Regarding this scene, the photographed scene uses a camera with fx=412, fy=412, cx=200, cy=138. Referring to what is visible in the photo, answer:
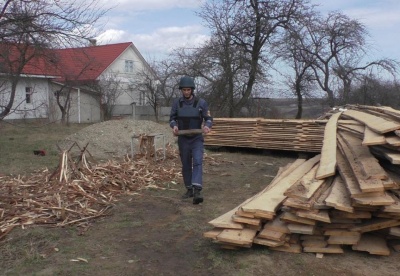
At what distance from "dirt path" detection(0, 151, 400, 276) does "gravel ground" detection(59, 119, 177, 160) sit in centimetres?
590

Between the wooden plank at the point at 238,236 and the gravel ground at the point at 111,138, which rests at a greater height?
the gravel ground at the point at 111,138

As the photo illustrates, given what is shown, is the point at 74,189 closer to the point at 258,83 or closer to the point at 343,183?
the point at 343,183

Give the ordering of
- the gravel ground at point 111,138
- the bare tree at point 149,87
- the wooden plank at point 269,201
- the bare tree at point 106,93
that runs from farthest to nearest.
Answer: the bare tree at point 149,87 → the bare tree at point 106,93 → the gravel ground at point 111,138 → the wooden plank at point 269,201

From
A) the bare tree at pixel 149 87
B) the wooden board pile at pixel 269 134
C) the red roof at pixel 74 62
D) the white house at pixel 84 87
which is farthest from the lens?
the bare tree at pixel 149 87

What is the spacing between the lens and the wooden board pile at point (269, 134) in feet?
36.3

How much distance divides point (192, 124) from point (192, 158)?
1.83 ft

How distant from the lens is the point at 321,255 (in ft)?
13.4

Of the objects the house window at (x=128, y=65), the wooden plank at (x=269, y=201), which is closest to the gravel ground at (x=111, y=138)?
the wooden plank at (x=269, y=201)

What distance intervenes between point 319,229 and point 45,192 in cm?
410

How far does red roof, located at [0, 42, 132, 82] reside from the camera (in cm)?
1303

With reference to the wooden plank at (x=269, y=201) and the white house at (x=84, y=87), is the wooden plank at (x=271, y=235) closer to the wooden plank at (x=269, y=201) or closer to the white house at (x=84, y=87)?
the wooden plank at (x=269, y=201)

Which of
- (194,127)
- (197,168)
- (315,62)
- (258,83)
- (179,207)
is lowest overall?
(179,207)

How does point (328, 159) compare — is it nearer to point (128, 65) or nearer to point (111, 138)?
point (111, 138)

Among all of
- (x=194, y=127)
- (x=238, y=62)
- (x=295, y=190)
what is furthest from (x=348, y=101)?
(x=295, y=190)
